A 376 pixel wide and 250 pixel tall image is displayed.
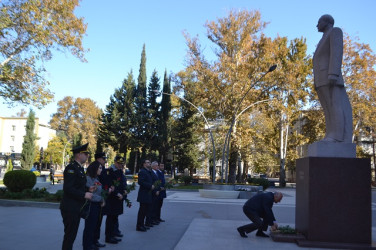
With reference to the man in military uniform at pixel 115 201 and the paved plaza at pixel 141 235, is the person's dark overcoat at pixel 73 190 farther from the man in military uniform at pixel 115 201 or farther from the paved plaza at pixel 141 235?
the man in military uniform at pixel 115 201

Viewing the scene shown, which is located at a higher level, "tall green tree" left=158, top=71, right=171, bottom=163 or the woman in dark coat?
"tall green tree" left=158, top=71, right=171, bottom=163

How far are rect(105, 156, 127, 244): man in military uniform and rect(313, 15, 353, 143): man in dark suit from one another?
179 inches

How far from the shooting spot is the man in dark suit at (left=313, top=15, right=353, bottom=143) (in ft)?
24.0

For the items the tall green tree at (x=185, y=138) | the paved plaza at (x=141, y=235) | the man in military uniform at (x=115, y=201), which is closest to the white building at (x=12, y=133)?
the tall green tree at (x=185, y=138)

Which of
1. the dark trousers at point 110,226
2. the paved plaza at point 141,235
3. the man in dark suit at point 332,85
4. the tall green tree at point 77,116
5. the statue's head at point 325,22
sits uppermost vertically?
the tall green tree at point 77,116

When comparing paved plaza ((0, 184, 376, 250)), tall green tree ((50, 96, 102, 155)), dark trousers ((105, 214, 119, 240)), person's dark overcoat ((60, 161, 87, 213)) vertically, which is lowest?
paved plaza ((0, 184, 376, 250))

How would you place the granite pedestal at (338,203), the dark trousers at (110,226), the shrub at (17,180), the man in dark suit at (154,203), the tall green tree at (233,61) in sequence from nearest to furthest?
1. the granite pedestal at (338,203)
2. the dark trousers at (110,226)
3. the man in dark suit at (154,203)
4. the shrub at (17,180)
5. the tall green tree at (233,61)

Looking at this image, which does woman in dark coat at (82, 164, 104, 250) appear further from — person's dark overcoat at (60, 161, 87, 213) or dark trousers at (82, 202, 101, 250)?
person's dark overcoat at (60, 161, 87, 213)

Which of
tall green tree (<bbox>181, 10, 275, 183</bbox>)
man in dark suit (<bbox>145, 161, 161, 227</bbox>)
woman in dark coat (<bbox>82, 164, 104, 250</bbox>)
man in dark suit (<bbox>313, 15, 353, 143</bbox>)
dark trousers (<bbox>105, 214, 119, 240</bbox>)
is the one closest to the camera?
woman in dark coat (<bbox>82, 164, 104, 250</bbox>)

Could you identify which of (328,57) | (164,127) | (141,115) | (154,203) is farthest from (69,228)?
(141,115)

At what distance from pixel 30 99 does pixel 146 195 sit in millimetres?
11981

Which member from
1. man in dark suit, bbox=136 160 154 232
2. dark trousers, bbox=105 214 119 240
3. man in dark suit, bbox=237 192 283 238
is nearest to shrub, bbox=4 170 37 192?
man in dark suit, bbox=136 160 154 232

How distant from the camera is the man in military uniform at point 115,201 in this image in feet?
23.7

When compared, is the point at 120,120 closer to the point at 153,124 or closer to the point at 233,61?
the point at 153,124
